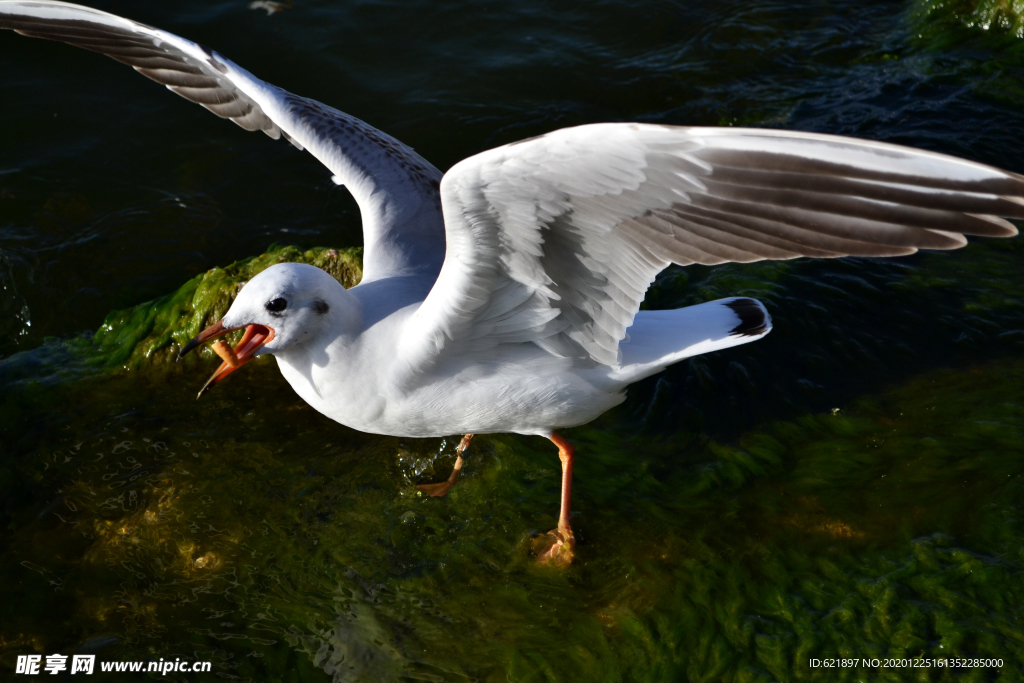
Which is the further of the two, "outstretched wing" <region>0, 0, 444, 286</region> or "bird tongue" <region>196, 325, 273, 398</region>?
"outstretched wing" <region>0, 0, 444, 286</region>

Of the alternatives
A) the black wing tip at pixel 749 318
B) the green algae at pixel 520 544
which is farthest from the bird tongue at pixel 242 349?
the black wing tip at pixel 749 318

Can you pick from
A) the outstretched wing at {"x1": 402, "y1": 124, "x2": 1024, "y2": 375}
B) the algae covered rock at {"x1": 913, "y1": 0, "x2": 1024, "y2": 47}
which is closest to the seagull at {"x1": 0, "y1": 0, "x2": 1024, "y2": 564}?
the outstretched wing at {"x1": 402, "y1": 124, "x2": 1024, "y2": 375}

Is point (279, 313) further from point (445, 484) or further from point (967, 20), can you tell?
point (967, 20)

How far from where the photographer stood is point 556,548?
3625mm

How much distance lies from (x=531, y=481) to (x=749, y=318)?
4.46ft

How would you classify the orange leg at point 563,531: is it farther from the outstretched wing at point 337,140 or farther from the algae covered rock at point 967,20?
the algae covered rock at point 967,20

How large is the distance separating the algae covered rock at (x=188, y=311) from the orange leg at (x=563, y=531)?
1.68m

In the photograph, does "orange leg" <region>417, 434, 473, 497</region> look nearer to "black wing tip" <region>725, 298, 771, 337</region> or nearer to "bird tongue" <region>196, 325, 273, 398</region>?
"bird tongue" <region>196, 325, 273, 398</region>

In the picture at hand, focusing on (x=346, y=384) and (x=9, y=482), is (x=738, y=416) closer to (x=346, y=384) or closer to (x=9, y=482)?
(x=346, y=384)

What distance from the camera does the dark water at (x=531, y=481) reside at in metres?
3.30

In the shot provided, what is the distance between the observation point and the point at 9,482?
155 inches

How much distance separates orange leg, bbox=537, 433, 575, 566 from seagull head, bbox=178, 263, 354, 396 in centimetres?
123

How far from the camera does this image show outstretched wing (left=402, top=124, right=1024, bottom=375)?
235cm

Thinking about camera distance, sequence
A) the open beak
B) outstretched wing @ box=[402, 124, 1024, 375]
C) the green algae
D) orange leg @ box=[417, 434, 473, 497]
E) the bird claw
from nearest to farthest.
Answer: outstretched wing @ box=[402, 124, 1024, 375]
the open beak
the green algae
the bird claw
orange leg @ box=[417, 434, 473, 497]
